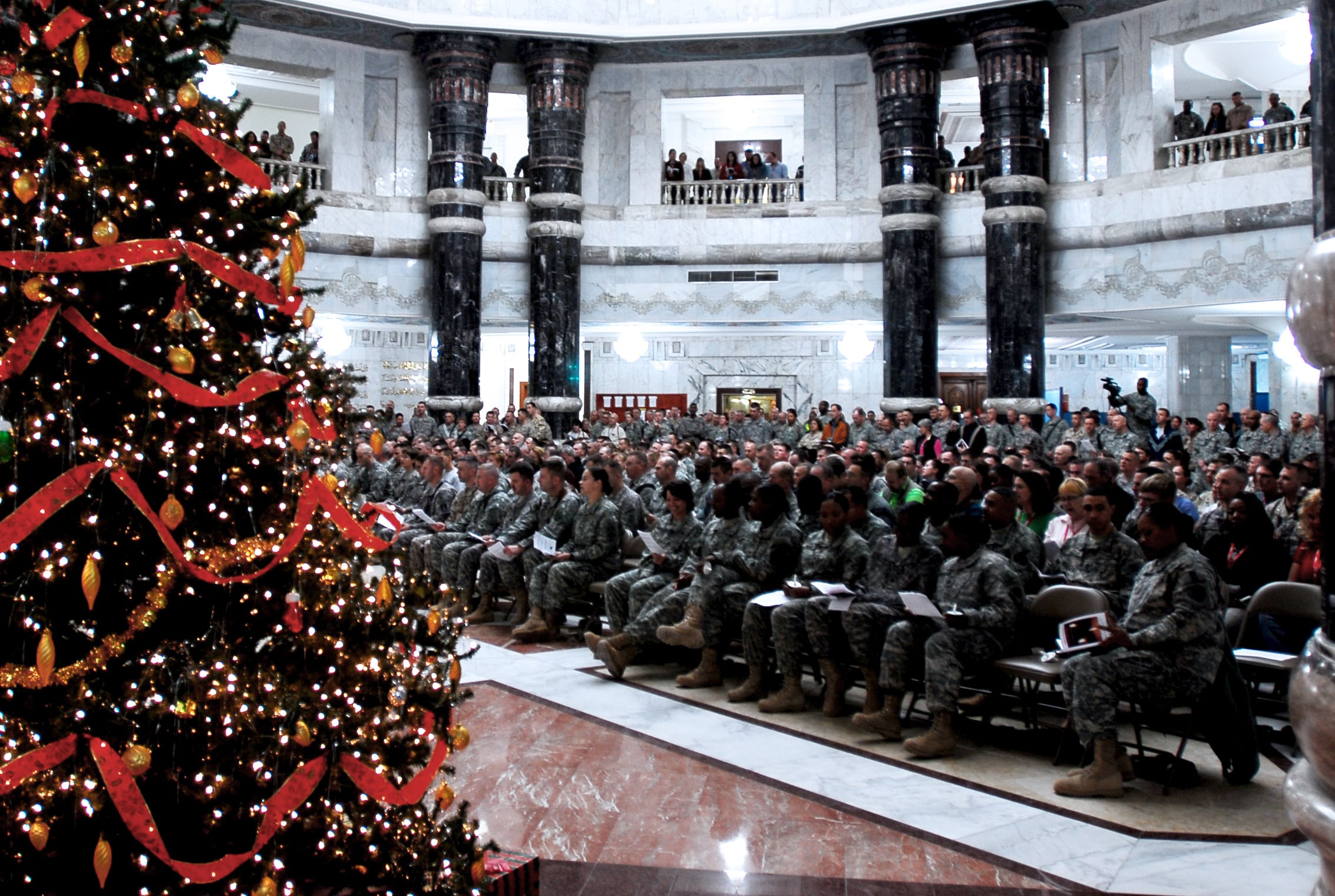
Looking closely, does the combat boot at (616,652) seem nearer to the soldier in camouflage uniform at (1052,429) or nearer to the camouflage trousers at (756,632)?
the camouflage trousers at (756,632)

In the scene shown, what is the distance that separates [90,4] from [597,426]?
52.0 ft

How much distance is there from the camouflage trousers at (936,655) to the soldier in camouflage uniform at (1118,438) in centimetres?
861

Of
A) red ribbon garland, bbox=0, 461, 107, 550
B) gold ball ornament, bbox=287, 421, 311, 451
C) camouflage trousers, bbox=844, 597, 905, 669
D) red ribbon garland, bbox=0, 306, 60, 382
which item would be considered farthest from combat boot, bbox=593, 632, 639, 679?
red ribbon garland, bbox=0, 306, 60, 382

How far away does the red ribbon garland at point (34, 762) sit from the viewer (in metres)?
2.65

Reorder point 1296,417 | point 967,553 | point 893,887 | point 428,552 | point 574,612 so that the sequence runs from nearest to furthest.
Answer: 1. point 893,887
2. point 967,553
3. point 574,612
4. point 428,552
5. point 1296,417

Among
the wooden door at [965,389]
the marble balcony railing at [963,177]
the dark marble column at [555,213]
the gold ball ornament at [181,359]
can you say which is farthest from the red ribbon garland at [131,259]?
the wooden door at [965,389]

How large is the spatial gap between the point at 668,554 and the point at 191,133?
5666 mm

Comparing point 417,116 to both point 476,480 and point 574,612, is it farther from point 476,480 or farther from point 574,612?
point 574,612

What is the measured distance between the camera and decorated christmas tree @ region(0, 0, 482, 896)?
9.03ft

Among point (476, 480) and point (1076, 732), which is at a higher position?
point (476, 480)

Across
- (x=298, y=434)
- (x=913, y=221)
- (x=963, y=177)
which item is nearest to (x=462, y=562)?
(x=298, y=434)

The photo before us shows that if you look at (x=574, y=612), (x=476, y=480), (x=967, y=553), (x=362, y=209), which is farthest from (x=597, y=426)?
(x=967, y=553)

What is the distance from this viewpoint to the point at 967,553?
20.5 feet

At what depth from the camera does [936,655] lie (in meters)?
5.85
